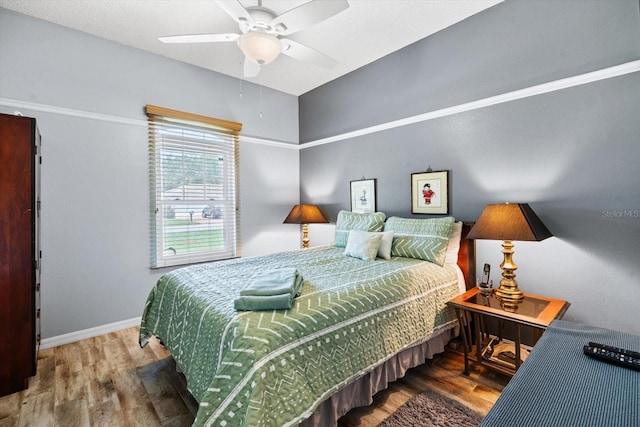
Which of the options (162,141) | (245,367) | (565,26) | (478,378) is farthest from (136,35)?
(478,378)

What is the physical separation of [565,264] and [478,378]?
3.50 ft

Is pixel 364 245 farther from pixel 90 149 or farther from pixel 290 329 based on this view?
pixel 90 149

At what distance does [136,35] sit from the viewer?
2.79 metres

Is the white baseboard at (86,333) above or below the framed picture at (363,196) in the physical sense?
below

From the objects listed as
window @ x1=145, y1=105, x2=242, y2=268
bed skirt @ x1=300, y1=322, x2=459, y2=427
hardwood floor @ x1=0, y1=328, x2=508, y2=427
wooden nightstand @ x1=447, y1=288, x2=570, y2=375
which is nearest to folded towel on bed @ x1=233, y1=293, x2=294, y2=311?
bed skirt @ x1=300, y1=322, x2=459, y2=427

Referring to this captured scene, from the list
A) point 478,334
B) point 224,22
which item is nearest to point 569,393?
point 478,334

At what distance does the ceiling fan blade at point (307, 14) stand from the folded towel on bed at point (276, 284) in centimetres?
160

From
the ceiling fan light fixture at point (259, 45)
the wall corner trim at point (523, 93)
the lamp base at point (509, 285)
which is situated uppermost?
the ceiling fan light fixture at point (259, 45)

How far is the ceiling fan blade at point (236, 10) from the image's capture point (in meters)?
1.69

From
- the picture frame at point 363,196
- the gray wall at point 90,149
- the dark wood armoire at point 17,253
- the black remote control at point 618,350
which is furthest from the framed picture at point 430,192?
the dark wood armoire at point 17,253

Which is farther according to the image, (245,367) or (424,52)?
(424,52)

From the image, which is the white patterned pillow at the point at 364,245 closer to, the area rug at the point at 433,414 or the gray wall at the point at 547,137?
the gray wall at the point at 547,137

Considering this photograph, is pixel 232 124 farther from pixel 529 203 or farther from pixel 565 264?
pixel 565 264

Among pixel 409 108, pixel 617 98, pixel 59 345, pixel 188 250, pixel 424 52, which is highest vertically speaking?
pixel 424 52
